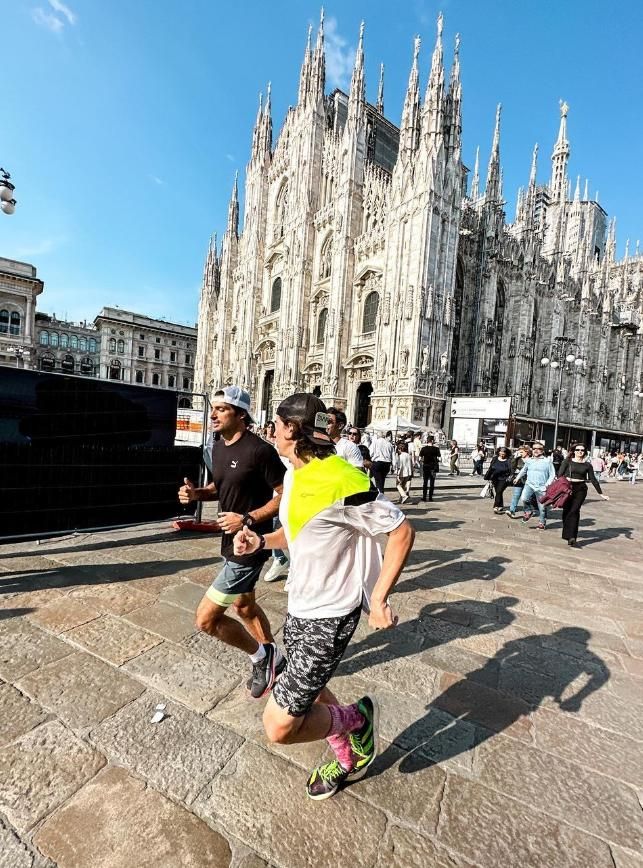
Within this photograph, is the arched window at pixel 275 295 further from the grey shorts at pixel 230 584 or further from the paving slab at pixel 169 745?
the paving slab at pixel 169 745

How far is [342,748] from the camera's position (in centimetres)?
173

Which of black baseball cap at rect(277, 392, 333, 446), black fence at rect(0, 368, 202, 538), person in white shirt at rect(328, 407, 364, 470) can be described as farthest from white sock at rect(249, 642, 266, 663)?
black fence at rect(0, 368, 202, 538)

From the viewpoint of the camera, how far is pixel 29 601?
3373 millimetres

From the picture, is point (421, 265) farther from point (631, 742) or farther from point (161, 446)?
point (631, 742)

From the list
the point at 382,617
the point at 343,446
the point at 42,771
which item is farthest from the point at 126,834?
the point at 343,446

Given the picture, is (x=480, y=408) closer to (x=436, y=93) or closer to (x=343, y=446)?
(x=436, y=93)

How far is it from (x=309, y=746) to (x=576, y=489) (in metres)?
6.67

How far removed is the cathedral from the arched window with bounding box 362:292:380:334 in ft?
0.32

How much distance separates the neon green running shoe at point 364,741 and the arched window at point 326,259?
31.2 m

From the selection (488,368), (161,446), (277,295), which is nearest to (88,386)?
(161,446)

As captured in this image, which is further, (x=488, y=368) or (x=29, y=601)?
(x=488, y=368)

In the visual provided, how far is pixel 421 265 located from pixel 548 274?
1988cm

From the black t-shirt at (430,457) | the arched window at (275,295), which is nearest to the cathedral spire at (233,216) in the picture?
the arched window at (275,295)

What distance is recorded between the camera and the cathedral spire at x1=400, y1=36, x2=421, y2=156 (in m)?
Result: 23.4
